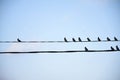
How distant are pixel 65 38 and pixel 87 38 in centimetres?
169

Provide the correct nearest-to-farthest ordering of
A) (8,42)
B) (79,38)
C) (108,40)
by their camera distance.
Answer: (8,42) < (108,40) < (79,38)

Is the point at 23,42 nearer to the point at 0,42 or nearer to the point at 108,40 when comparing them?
the point at 0,42

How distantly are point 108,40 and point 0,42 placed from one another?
7.22 meters

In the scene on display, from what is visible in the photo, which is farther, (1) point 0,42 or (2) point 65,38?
(2) point 65,38

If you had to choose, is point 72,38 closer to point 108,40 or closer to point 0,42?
point 108,40

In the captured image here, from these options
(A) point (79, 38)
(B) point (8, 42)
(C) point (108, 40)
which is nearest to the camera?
(B) point (8, 42)

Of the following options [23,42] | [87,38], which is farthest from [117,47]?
[23,42]

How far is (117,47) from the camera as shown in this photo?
38.8 feet

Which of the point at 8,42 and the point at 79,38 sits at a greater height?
the point at 79,38

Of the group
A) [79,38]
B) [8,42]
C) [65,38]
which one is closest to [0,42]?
[8,42]

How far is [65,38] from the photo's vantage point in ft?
42.2

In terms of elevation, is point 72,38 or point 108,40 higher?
point 72,38

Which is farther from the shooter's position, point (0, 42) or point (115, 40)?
point (115, 40)

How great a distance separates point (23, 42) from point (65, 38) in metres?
3.17
